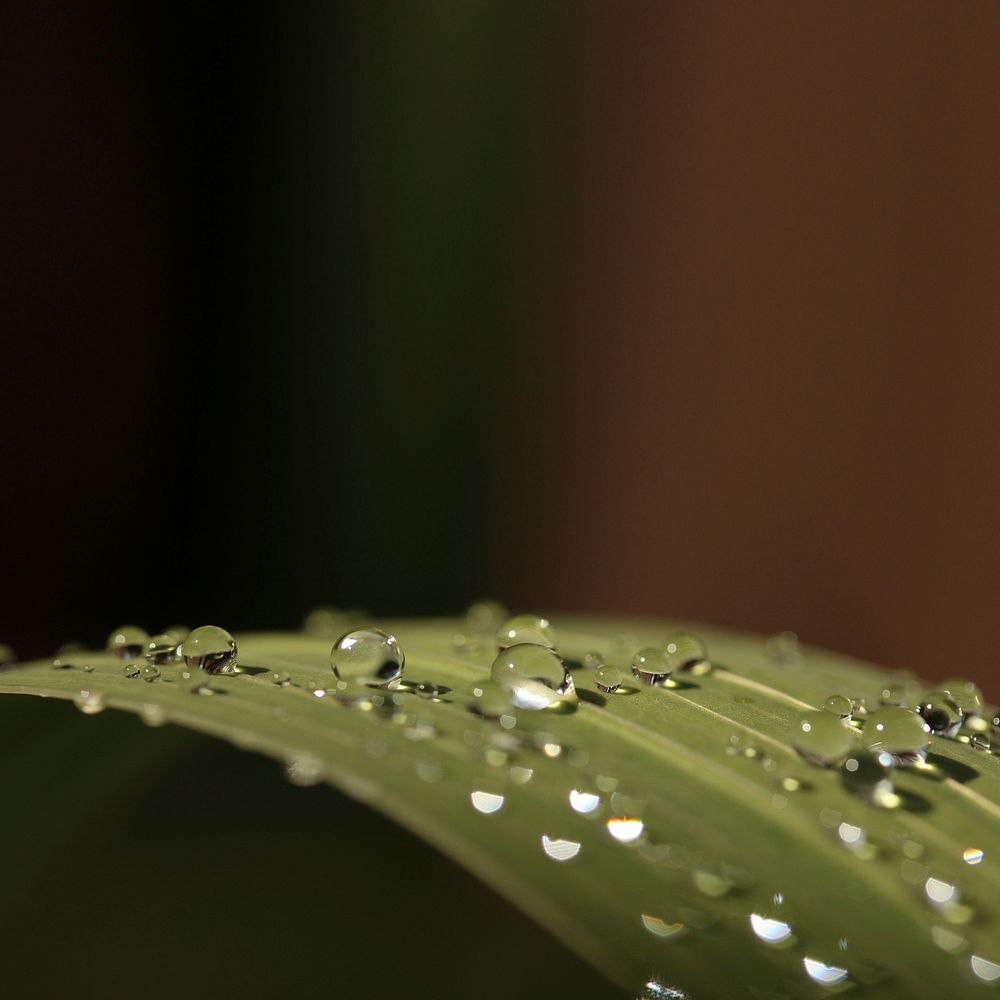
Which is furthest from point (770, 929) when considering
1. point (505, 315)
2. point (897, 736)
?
point (505, 315)

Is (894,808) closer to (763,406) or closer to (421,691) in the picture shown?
(421,691)

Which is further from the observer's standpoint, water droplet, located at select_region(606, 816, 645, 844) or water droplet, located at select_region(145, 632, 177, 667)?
water droplet, located at select_region(145, 632, 177, 667)

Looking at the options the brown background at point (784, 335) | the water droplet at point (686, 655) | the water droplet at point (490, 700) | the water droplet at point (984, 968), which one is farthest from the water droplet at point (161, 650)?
the brown background at point (784, 335)

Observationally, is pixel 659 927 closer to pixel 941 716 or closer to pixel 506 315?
pixel 941 716

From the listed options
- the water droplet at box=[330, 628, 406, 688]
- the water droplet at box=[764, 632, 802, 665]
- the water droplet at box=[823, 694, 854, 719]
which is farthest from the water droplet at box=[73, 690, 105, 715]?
the water droplet at box=[764, 632, 802, 665]

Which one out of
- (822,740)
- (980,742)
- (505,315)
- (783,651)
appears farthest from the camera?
(505,315)

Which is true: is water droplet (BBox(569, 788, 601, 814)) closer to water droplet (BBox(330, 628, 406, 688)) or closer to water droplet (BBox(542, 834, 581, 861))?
water droplet (BBox(542, 834, 581, 861))
